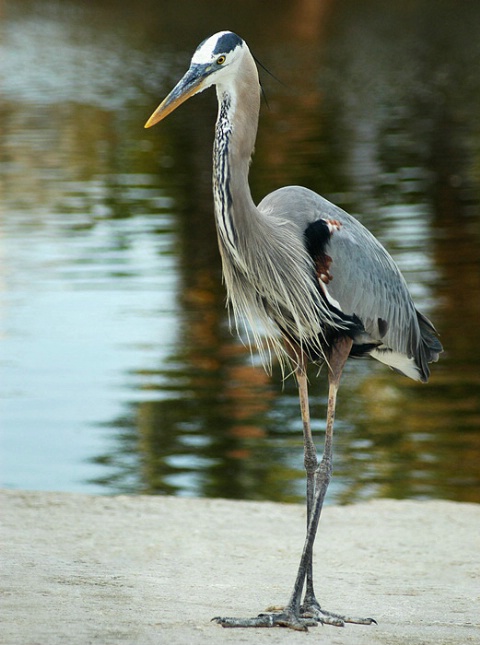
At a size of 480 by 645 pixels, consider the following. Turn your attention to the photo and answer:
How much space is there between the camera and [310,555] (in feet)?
15.4

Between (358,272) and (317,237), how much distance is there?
0.25 metres

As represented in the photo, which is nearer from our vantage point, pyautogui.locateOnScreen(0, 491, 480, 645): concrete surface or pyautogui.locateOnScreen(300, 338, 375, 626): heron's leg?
pyautogui.locateOnScreen(0, 491, 480, 645): concrete surface

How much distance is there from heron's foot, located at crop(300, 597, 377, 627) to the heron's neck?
4.80ft

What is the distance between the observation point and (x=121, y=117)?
76.9 ft

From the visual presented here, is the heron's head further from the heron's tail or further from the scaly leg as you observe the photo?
the heron's tail

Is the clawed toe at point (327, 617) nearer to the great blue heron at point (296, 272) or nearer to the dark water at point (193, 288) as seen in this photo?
the great blue heron at point (296, 272)

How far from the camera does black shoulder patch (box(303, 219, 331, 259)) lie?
482cm

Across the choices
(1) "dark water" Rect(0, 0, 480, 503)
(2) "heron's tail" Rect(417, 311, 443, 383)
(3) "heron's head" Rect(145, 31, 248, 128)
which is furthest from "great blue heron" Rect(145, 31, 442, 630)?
(1) "dark water" Rect(0, 0, 480, 503)

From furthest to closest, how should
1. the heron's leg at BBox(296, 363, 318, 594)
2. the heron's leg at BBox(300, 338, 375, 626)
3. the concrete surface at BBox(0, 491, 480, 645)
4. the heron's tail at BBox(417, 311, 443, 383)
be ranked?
the heron's tail at BBox(417, 311, 443, 383)
the heron's leg at BBox(296, 363, 318, 594)
the heron's leg at BBox(300, 338, 375, 626)
the concrete surface at BBox(0, 491, 480, 645)

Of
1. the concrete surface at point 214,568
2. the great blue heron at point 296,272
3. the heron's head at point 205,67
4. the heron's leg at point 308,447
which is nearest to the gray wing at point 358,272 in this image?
the great blue heron at point 296,272

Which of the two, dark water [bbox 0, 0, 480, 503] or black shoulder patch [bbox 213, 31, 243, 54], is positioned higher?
black shoulder patch [bbox 213, 31, 243, 54]

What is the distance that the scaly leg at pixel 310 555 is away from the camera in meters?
4.41

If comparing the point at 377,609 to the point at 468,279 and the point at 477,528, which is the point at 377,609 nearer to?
the point at 477,528

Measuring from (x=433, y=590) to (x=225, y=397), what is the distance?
12.3ft
